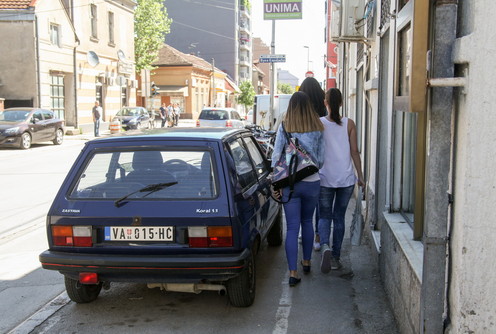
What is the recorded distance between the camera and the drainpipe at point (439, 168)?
2.95 meters

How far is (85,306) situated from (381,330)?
2.51m

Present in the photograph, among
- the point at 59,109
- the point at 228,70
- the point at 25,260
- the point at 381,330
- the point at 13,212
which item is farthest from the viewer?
the point at 228,70

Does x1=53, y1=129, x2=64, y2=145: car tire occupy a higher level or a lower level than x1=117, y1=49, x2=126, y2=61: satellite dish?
lower

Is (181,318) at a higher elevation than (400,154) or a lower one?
lower

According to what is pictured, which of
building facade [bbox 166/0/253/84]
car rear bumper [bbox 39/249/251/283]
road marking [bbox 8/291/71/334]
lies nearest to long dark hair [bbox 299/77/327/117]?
car rear bumper [bbox 39/249/251/283]

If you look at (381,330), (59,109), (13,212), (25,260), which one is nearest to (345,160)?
(381,330)

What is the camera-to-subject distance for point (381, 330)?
14.1 ft

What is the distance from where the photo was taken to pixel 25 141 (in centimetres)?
2169

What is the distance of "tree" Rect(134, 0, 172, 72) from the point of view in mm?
48438

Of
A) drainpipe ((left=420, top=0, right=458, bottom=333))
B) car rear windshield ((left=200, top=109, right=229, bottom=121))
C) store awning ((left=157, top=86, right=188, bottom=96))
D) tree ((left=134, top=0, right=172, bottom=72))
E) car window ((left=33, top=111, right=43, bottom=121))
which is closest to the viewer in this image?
drainpipe ((left=420, top=0, right=458, bottom=333))

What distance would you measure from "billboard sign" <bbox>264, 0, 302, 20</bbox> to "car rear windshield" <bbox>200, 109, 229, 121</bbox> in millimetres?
6547

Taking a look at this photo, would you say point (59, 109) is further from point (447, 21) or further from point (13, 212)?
point (447, 21)

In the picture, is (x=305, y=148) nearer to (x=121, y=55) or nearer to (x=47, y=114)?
(x=47, y=114)

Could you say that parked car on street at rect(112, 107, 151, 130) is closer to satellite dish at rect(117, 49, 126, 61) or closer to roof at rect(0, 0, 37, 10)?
satellite dish at rect(117, 49, 126, 61)
